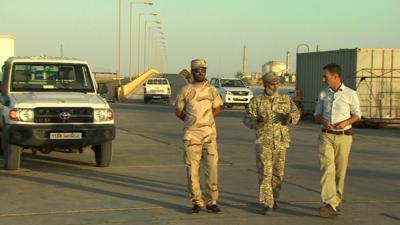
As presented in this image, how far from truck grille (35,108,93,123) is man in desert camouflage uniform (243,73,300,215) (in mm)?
4412

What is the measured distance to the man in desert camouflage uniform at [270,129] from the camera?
24.7ft

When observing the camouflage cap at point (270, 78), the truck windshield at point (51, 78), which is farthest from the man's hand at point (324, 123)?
the truck windshield at point (51, 78)

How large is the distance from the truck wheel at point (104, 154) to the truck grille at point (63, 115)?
0.69 m

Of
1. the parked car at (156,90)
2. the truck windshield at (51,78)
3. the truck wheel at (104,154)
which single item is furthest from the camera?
the parked car at (156,90)

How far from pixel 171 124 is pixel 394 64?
8994 mm

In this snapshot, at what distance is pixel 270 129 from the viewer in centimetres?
751

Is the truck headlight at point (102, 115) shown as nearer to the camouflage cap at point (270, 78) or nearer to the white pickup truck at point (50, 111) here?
the white pickup truck at point (50, 111)

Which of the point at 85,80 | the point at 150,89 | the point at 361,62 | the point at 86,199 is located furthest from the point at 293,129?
the point at 150,89

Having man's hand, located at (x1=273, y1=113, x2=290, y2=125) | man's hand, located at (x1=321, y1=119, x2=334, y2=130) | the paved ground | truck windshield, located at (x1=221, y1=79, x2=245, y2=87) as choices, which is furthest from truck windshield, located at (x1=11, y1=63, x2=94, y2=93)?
truck windshield, located at (x1=221, y1=79, x2=245, y2=87)

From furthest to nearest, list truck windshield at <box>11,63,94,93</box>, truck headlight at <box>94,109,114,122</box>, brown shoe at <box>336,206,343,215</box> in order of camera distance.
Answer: truck windshield at <box>11,63,94,93</box>
truck headlight at <box>94,109,114,122</box>
brown shoe at <box>336,206,343,215</box>

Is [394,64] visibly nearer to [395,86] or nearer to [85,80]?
[395,86]

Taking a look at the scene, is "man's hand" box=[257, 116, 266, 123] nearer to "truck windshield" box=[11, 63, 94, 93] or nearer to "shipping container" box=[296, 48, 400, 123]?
"truck windshield" box=[11, 63, 94, 93]

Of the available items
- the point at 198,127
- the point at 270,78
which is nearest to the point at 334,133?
the point at 270,78

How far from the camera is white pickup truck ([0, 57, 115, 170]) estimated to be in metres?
10.8
